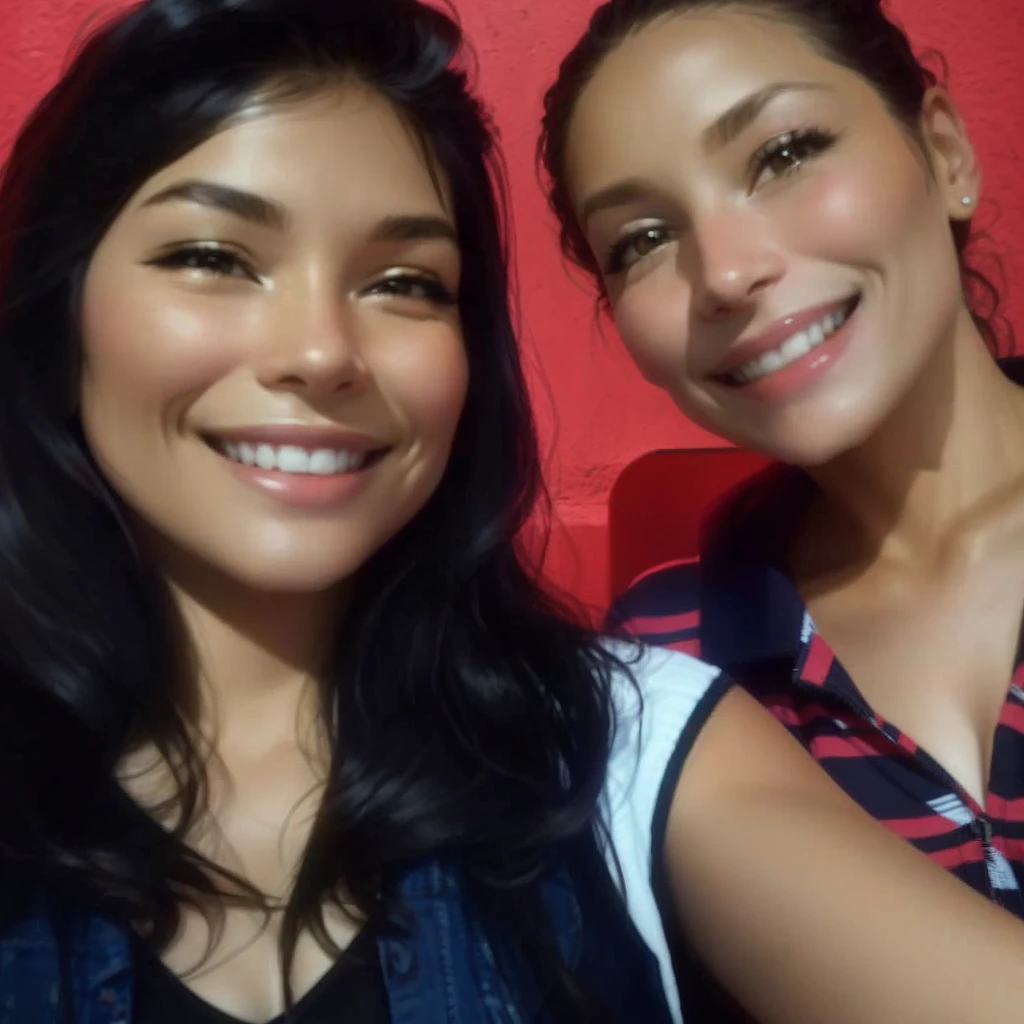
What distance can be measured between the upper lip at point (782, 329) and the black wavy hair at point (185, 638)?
0.70 feet

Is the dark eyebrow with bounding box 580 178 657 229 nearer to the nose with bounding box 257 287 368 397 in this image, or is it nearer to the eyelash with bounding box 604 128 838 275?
the eyelash with bounding box 604 128 838 275

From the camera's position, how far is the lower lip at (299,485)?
638mm

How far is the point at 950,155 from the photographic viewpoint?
0.87 m

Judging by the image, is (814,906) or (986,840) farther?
(986,840)

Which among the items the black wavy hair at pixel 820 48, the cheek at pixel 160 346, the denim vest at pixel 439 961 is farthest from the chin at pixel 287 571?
the black wavy hair at pixel 820 48

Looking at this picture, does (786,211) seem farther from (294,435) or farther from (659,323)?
(294,435)

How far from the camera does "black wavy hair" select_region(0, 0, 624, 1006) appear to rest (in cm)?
65

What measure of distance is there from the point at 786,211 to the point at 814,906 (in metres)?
0.53

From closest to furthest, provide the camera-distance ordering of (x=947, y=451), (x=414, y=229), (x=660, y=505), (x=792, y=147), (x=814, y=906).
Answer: (x=814, y=906), (x=414, y=229), (x=792, y=147), (x=947, y=451), (x=660, y=505)

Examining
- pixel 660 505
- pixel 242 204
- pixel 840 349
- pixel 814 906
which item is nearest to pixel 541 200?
pixel 660 505

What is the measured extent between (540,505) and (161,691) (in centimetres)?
72

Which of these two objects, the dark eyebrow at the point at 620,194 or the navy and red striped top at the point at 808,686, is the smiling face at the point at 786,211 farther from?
the navy and red striped top at the point at 808,686

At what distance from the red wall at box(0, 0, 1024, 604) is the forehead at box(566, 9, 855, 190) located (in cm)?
49

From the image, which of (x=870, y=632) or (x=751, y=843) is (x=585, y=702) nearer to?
(x=751, y=843)
